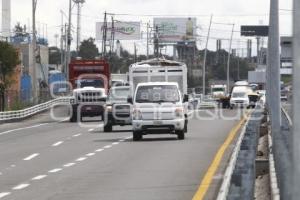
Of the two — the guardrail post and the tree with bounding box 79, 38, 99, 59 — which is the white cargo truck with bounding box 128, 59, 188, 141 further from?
the tree with bounding box 79, 38, 99, 59

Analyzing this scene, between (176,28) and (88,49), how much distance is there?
3336cm

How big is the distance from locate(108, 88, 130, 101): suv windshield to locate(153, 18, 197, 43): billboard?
311 ft

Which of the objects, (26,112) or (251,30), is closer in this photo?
(26,112)

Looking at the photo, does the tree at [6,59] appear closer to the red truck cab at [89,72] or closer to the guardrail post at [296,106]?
the red truck cab at [89,72]

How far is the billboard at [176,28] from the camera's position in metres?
133

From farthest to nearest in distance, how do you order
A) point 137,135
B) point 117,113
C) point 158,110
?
point 117,113 → point 137,135 → point 158,110

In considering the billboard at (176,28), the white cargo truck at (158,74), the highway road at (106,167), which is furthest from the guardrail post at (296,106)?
the billboard at (176,28)

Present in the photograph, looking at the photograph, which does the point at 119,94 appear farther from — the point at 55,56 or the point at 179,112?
the point at 55,56

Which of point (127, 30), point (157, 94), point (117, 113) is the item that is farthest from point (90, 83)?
point (127, 30)

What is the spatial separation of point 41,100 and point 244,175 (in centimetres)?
6319

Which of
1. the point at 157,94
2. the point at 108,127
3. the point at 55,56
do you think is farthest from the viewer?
the point at 55,56

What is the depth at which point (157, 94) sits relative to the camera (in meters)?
28.8

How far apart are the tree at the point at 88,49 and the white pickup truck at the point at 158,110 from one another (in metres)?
130

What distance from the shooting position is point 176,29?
440 feet
